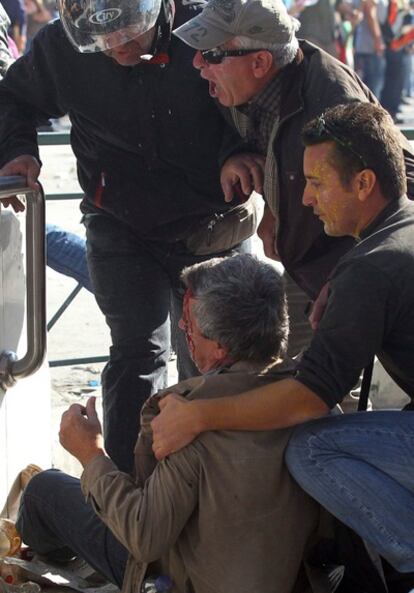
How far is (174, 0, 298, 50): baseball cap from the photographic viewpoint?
135 inches

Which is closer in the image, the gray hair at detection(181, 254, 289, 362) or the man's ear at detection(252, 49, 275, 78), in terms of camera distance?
the gray hair at detection(181, 254, 289, 362)

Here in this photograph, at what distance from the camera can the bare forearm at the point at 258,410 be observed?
9.03ft

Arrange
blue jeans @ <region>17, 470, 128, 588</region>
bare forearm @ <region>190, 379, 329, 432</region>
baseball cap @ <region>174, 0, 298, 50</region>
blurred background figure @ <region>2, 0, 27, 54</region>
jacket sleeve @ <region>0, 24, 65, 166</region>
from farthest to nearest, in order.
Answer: blurred background figure @ <region>2, 0, 27, 54</region>, jacket sleeve @ <region>0, 24, 65, 166</region>, baseball cap @ <region>174, 0, 298, 50</region>, blue jeans @ <region>17, 470, 128, 588</region>, bare forearm @ <region>190, 379, 329, 432</region>

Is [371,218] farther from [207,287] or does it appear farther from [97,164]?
[97,164]

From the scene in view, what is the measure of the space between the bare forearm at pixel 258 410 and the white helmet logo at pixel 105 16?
140cm

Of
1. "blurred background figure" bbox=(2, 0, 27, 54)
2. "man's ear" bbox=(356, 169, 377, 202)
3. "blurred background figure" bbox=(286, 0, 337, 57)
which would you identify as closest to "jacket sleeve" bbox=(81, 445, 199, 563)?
"man's ear" bbox=(356, 169, 377, 202)

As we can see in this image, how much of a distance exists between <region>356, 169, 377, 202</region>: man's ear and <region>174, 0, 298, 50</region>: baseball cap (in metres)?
0.77

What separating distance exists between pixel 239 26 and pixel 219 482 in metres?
1.39

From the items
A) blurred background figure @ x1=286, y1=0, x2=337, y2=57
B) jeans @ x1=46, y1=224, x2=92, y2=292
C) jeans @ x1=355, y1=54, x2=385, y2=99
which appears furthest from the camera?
jeans @ x1=355, y1=54, x2=385, y2=99

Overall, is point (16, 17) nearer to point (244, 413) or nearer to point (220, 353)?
point (220, 353)

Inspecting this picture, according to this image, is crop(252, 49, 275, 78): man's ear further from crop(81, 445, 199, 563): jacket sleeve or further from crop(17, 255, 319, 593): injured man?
crop(81, 445, 199, 563): jacket sleeve

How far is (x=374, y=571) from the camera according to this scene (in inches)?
117

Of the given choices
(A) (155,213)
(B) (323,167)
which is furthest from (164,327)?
(B) (323,167)

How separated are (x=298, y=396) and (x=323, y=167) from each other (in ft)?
1.91
